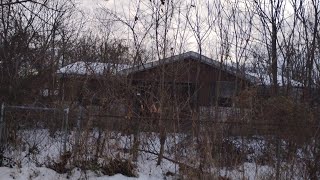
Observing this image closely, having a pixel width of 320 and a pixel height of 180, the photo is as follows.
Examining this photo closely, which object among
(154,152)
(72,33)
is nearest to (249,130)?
(154,152)

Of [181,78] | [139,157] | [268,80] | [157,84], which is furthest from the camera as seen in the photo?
[268,80]

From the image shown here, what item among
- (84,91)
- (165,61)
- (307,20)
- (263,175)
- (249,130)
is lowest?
(263,175)

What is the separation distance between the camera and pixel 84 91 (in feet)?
38.8

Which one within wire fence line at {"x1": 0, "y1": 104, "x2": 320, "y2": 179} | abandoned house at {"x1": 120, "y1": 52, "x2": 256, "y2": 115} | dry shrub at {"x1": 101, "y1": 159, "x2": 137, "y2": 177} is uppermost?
abandoned house at {"x1": 120, "y1": 52, "x2": 256, "y2": 115}

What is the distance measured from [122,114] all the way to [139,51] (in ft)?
13.0

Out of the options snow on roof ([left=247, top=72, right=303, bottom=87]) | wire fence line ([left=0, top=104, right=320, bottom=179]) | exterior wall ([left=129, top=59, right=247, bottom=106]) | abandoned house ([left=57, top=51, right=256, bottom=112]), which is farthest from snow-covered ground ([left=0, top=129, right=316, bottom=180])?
snow on roof ([left=247, top=72, right=303, bottom=87])

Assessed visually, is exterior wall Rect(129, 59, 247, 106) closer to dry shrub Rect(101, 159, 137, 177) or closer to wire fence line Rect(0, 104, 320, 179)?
wire fence line Rect(0, 104, 320, 179)

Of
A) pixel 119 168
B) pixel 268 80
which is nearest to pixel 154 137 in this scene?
pixel 119 168

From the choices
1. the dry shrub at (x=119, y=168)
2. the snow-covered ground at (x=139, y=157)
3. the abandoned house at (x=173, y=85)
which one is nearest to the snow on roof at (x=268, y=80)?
the abandoned house at (x=173, y=85)

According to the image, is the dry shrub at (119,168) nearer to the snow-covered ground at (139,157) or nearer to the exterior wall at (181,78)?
the snow-covered ground at (139,157)

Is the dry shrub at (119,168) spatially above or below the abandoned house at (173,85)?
below

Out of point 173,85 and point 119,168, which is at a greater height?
point 173,85

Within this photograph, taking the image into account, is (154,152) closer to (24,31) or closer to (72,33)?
(24,31)

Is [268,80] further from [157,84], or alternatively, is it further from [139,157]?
[139,157]
